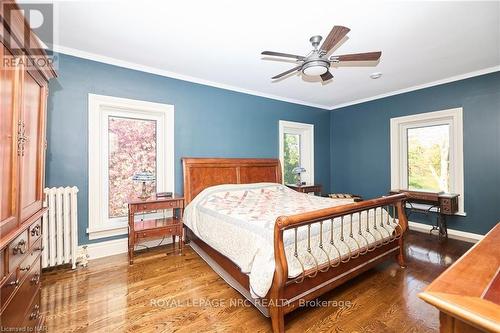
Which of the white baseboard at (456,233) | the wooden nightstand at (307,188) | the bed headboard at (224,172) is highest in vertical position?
the bed headboard at (224,172)

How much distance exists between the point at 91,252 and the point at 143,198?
0.96 m

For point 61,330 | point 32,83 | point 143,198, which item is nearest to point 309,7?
point 32,83

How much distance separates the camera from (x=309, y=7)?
204 cm

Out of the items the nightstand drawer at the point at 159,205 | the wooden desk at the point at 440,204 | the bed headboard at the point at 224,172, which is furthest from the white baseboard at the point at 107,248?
the wooden desk at the point at 440,204

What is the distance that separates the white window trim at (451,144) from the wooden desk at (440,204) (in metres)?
0.29

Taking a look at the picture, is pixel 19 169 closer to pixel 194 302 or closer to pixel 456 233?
pixel 194 302

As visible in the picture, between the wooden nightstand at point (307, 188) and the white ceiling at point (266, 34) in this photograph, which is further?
the wooden nightstand at point (307, 188)

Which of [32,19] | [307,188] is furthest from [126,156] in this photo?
[307,188]

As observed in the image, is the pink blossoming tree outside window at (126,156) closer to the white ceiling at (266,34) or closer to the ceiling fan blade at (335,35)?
the white ceiling at (266,34)

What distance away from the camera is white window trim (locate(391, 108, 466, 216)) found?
3691mm

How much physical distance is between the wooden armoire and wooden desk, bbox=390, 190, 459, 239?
4.40 m

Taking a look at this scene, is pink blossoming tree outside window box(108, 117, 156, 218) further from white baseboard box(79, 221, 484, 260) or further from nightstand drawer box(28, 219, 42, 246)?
nightstand drawer box(28, 219, 42, 246)

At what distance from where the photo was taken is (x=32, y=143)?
1.48 meters

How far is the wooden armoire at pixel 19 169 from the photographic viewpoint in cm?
109
